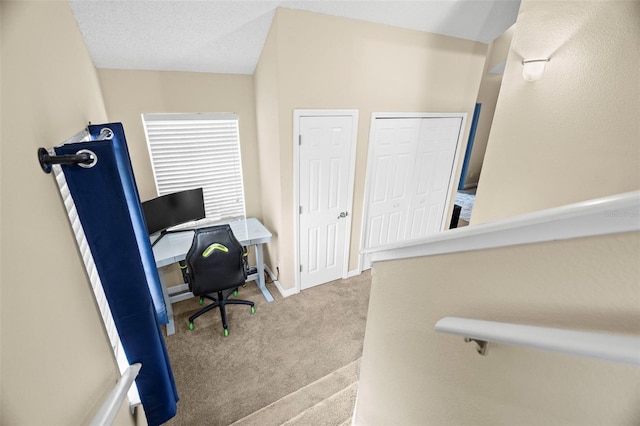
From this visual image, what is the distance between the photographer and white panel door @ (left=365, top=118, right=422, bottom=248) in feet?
10.2

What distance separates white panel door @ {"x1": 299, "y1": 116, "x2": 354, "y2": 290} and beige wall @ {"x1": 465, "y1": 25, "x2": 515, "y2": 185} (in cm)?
378

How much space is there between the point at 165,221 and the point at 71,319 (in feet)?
7.30

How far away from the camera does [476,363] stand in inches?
27.2

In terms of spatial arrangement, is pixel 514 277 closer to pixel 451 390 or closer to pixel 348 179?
pixel 451 390

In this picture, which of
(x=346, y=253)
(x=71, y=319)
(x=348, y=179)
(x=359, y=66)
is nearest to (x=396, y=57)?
(x=359, y=66)

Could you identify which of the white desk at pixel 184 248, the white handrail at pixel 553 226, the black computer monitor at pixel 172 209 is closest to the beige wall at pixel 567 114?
the white handrail at pixel 553 226

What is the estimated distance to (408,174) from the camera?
11.4 ft

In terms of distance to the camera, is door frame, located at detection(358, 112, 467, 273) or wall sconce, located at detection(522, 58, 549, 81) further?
door frame, located at detection(358, 112, 467, 273)

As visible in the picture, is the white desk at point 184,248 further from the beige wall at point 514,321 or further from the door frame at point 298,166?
the beige wall at point 514,321

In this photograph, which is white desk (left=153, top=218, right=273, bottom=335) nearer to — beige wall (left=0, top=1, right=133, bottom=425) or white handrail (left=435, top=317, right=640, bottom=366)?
beige wall (left=0, top=1, right=133, bottom=425)

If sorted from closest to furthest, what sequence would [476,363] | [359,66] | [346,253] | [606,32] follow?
[476,363] → [606,32] → [359,66] → [346,253]

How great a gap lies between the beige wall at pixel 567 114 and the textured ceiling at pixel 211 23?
5.03 feet

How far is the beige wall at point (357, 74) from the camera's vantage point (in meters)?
2.38

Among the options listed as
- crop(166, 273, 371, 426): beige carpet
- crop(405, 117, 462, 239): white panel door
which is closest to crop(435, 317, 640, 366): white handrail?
crop(166, 273, 371, 426): beige carpet
